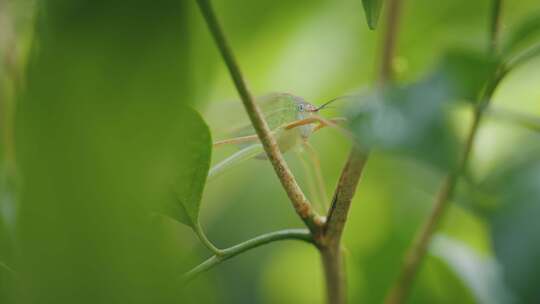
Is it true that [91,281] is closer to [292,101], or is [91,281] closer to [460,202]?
[292,101]

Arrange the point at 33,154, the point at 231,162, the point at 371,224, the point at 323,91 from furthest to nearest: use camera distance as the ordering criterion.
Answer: the point at 323,91 → the point at 371,224 → the point at 231,162 → the point at 33,154

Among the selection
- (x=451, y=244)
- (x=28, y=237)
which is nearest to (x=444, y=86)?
(x=28, y=237)

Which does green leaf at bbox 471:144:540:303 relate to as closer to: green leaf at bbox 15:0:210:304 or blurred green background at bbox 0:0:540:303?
blurred green background at bbox 0:0:540:303

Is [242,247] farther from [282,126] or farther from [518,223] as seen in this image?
[518,223]

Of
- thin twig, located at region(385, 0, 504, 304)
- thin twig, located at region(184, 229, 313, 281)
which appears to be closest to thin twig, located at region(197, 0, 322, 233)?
thin twig, located at region(184, 229, 313, 281)

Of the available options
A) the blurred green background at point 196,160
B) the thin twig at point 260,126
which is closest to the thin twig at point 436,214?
the blurred green background at point 196,160

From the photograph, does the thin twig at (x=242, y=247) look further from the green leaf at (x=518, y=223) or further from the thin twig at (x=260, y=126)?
the green leaf at (x=518, y=223)

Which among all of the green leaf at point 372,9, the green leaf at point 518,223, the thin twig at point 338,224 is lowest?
the green leaf at point 518,223
